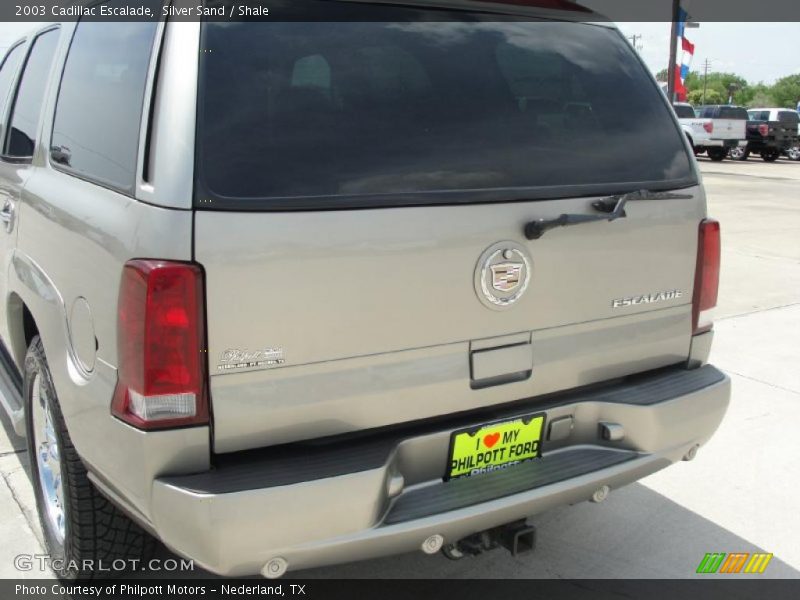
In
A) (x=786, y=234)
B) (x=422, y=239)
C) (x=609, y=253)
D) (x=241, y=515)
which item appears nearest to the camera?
(x=241, y=515)

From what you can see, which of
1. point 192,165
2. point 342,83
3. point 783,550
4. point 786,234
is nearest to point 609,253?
point 342,83

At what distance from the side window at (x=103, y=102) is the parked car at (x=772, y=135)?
29.7 metres

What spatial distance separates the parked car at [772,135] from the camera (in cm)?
2922

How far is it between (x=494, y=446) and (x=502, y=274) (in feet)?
1.67

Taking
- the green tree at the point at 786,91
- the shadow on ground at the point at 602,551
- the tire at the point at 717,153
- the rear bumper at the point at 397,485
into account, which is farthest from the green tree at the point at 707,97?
the rear bumper at the point at 397,485

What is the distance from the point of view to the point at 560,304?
2488mm

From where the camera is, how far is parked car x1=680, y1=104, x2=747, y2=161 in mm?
28109

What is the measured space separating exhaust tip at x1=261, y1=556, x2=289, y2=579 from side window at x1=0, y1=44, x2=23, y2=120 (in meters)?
2.54

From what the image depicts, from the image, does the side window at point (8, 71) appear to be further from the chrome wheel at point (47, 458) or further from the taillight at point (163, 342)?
the taillight at point (163, 342)

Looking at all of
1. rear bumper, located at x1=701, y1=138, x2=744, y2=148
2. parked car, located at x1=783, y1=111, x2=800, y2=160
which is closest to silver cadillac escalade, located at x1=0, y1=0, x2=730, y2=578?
rear bumper, located at x1=701, y1=138, x2=744, y2=148

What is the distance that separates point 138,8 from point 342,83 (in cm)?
66

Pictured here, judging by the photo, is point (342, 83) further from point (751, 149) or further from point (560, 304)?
point (751, 149)

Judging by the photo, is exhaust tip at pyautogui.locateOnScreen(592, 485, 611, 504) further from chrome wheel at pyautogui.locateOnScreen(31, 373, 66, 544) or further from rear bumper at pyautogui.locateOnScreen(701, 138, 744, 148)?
rear bumper at pyautogui.locateOnScreen(701, 138, 744, 148)

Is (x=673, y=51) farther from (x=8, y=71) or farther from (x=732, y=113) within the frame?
(x=8, y=71)
